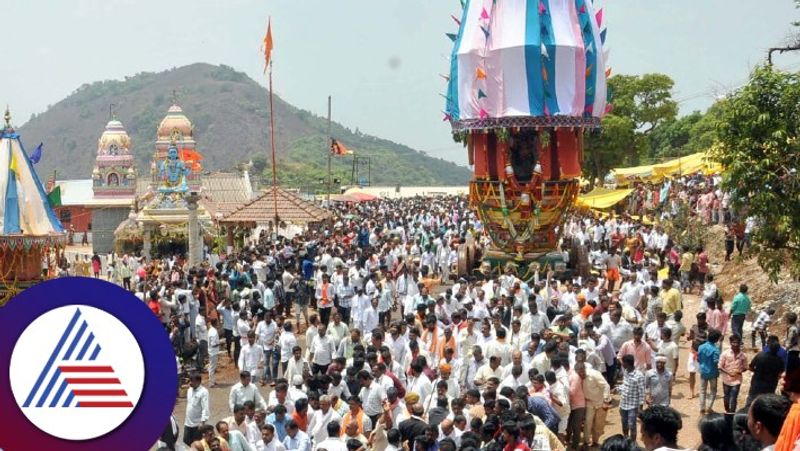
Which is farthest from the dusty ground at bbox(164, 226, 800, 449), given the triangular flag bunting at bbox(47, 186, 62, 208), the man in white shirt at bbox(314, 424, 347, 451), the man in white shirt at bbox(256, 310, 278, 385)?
the triangular flag bunting at bbox(47, 186, 62, 208)

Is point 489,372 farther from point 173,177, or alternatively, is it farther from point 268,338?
point 173,177

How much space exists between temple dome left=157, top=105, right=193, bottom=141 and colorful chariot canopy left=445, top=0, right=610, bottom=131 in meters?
39.1

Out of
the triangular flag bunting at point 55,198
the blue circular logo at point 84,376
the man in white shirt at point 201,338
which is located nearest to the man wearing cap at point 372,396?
the man in white shirt at point 201,338

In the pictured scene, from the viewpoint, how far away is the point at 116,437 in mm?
2730

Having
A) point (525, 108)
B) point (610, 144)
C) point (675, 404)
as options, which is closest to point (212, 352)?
point (675, 404)

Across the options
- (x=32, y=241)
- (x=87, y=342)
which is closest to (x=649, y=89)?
(x=32, y=241)

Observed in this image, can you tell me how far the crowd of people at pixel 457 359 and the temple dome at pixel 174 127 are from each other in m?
38.9

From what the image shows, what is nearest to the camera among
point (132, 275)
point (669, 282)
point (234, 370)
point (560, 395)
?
point (560, 395)

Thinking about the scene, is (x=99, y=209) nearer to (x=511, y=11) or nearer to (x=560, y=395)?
(x=511, y=11)

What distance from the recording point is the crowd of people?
855 centimetres

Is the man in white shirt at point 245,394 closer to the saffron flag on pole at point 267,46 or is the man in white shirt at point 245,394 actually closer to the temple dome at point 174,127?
the saffron flag on pole at point 267,46

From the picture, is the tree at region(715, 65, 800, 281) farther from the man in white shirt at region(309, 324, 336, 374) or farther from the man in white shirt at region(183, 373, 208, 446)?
the man in white shirt at region(183, 373, 208, 446)

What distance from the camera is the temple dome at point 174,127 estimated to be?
2302 inches

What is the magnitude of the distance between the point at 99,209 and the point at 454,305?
41.6 meters
